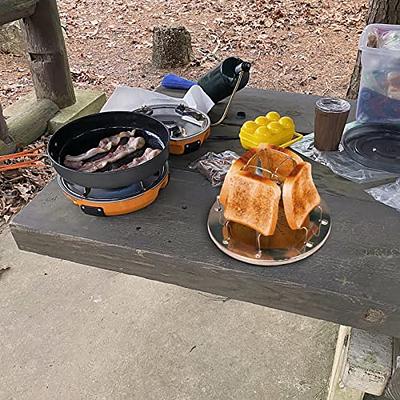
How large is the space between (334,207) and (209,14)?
4.44 metres

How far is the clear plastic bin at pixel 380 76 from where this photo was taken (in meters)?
1.37

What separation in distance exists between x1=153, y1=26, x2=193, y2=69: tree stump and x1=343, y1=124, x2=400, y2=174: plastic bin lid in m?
2.77

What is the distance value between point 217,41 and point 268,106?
3.10m

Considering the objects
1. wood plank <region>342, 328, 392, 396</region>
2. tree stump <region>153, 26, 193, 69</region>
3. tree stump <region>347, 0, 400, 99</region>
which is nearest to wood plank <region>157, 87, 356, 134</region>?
wood plank <region>342, 328, 392, 396</region>

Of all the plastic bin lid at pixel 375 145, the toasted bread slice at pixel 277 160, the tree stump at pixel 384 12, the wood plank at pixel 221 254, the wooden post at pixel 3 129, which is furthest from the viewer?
the wooden post at pixel 3 129

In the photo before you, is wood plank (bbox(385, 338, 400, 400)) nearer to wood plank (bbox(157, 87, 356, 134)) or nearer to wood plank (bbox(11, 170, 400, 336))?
wood plank (bbox(11, 170, 400, 336))

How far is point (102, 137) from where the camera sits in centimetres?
133

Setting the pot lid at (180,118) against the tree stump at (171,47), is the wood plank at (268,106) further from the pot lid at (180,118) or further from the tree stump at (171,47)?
the tree stump at (171,47)

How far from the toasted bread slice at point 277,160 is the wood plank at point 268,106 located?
Answer: 45 cm

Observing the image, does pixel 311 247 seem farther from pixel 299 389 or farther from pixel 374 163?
pixel 299 389

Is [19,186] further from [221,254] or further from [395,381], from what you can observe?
[395,381]

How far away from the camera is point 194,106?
5.20ft

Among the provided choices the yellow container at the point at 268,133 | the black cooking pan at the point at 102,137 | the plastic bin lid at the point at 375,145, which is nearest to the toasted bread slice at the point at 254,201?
the black cooking pan at the point at 102,137

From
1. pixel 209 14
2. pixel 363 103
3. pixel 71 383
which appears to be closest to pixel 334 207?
pixel 363 103
